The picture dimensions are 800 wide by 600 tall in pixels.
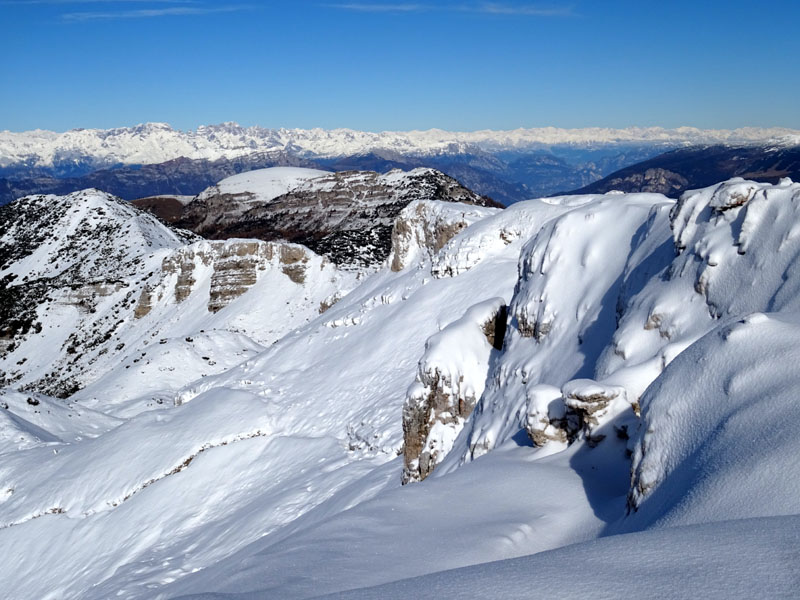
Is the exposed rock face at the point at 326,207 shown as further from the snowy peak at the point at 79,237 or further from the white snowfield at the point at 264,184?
the snowy peak at the point at 79,237

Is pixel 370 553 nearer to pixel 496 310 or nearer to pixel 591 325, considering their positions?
pixel 591 325

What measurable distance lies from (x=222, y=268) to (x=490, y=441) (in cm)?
4565

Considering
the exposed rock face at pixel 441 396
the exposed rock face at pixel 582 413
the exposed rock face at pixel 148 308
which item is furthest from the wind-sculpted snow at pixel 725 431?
the exposed rock face at pixel 148 308

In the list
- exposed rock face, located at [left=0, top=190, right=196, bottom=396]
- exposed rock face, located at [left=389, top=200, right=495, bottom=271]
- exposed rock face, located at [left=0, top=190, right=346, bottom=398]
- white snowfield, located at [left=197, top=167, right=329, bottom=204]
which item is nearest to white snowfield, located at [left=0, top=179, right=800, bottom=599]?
exposed rock face, located at [left=389, top=200, right=495, bottom=271]

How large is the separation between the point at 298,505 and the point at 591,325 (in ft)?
38.2

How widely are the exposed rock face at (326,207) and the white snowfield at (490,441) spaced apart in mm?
40266

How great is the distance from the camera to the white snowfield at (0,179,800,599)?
20.0ft

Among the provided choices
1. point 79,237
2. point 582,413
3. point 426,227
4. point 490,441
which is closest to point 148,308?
point 79,237

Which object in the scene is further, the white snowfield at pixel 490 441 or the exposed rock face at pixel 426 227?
the exposed rock face at pixel 426 227

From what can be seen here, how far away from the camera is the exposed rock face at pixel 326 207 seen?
9456 centimetres

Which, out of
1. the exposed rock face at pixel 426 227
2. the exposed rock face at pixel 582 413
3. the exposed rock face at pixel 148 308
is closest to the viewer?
the exposed rock face at pixel 582 413

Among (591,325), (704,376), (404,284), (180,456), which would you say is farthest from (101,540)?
(704,376)

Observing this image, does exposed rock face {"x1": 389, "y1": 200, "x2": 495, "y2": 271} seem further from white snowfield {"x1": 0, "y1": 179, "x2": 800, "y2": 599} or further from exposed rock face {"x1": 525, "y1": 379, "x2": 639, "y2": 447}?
exposed rock face {"x1": 525, "y1": 379, "x2": 639, "y2": 447}

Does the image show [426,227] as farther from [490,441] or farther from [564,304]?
[490,441]
